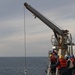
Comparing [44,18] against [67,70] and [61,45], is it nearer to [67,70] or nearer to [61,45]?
[61,45]

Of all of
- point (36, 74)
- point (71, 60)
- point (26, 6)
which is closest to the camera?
point (71, 60)

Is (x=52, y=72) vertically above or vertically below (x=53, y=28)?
below

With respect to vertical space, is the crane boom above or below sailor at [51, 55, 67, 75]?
above

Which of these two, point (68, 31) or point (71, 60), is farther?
point (68, 31)

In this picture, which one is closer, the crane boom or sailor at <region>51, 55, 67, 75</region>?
sailor at <region>51, 55, 67, 75</region>

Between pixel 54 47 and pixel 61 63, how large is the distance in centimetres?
1226

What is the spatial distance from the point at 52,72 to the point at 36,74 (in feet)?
174

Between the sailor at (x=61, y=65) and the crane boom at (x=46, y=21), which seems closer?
the sailor at (x=61, y=65)

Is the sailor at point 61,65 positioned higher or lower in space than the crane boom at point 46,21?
lower

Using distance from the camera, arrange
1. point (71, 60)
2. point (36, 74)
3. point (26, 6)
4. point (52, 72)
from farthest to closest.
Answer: point (36, 74) → point (26, 6) → point (52, 72) → point (71, 60)

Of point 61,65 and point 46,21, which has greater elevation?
point 46,21

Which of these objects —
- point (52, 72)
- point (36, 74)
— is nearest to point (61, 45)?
point (52, 72)

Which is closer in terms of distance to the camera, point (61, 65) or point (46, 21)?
point (61, 65)

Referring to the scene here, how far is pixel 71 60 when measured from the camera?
20.4m
